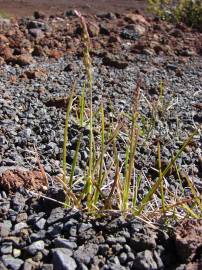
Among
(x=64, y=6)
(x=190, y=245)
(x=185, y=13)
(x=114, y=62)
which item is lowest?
(x=64, y=6)

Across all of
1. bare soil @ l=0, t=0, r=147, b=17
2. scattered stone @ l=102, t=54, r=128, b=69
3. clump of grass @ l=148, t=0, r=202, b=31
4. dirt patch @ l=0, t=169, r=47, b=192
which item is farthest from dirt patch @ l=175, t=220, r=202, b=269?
bare soil @ l=0, t=0, r=147, b=17

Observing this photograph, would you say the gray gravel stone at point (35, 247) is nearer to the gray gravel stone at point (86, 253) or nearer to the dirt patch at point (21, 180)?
the gray gravel stone at point (86, 253)

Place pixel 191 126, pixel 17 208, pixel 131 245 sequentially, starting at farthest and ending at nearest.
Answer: pixel 191 126
pixel 17 208
pixel 131 245

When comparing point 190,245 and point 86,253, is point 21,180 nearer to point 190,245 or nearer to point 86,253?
point 86,253

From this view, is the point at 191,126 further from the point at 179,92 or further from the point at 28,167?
the point at 28,167

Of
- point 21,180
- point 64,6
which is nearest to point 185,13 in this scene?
point 64,6

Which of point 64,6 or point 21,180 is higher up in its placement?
point 21,180

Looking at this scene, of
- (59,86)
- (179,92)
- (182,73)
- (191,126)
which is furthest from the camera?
(182,73)

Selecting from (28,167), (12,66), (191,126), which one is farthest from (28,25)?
(28,167)
